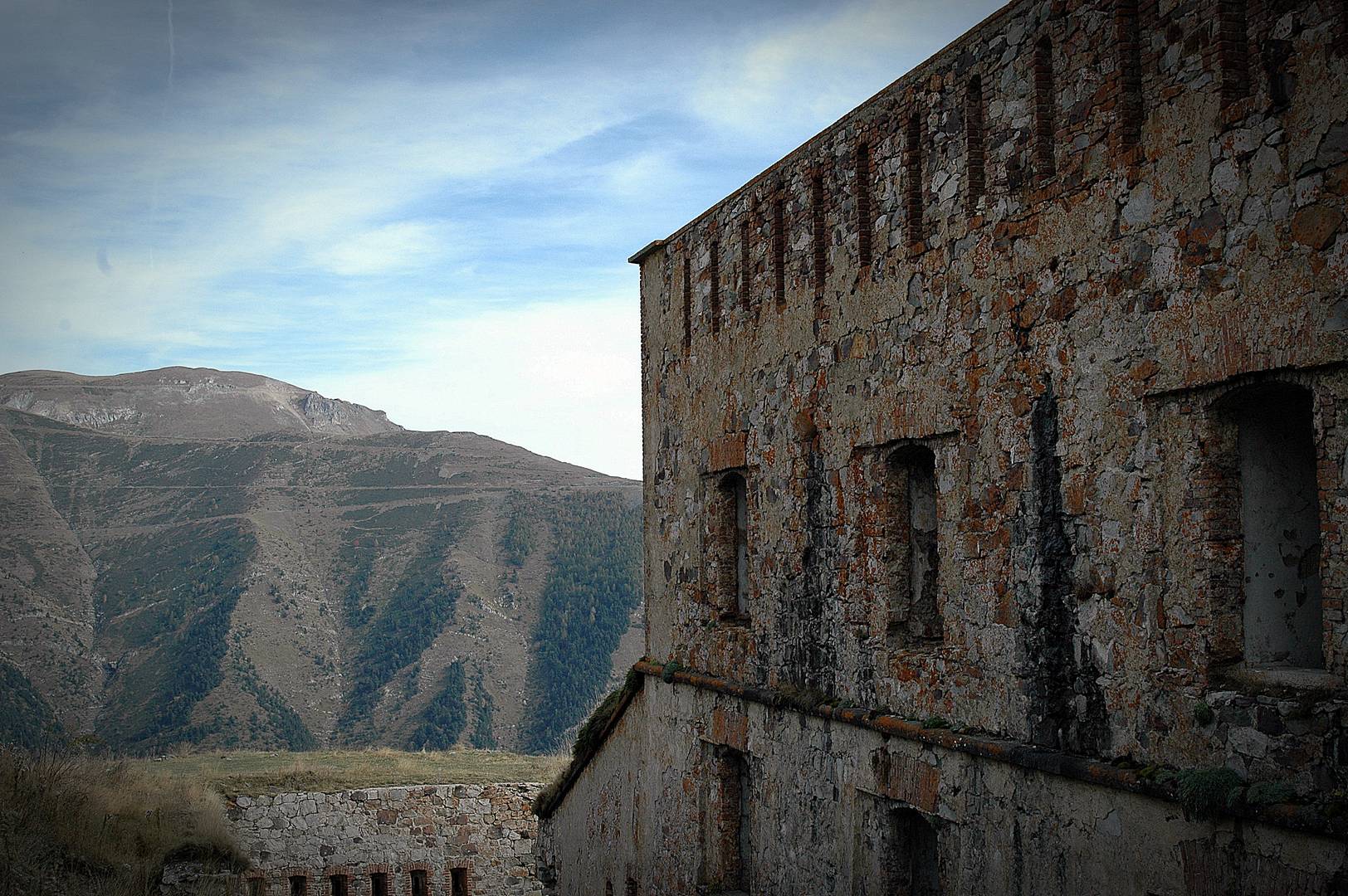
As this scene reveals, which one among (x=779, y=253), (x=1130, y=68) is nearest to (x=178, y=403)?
(x=779, y=253)

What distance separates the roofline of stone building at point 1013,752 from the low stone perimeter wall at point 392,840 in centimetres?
1171

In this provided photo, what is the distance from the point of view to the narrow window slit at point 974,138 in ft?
22.8

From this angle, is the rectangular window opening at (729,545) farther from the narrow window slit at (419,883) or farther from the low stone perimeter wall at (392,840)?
the narrow window slit at (419,883)

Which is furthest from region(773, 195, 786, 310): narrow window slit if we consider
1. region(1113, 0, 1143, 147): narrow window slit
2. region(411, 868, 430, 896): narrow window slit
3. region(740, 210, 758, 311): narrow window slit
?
region(411, 868, 430, 896): narrow window slit

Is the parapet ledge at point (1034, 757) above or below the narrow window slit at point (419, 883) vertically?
above

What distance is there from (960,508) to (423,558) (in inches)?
2623

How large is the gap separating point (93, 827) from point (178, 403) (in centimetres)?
10322

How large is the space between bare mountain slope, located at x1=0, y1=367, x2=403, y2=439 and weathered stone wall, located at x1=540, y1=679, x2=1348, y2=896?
8596cm

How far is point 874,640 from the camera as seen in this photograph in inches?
321

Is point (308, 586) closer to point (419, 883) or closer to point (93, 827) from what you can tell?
point (419, 883)

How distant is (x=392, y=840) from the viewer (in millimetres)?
20984

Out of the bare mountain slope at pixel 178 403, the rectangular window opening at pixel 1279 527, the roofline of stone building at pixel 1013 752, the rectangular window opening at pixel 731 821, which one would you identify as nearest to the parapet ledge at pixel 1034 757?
the roofline of stone building at pixel 1013 752

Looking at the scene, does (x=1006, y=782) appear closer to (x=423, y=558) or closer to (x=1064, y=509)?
(x=1064, y=509)

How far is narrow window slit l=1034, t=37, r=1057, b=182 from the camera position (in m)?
6.30
